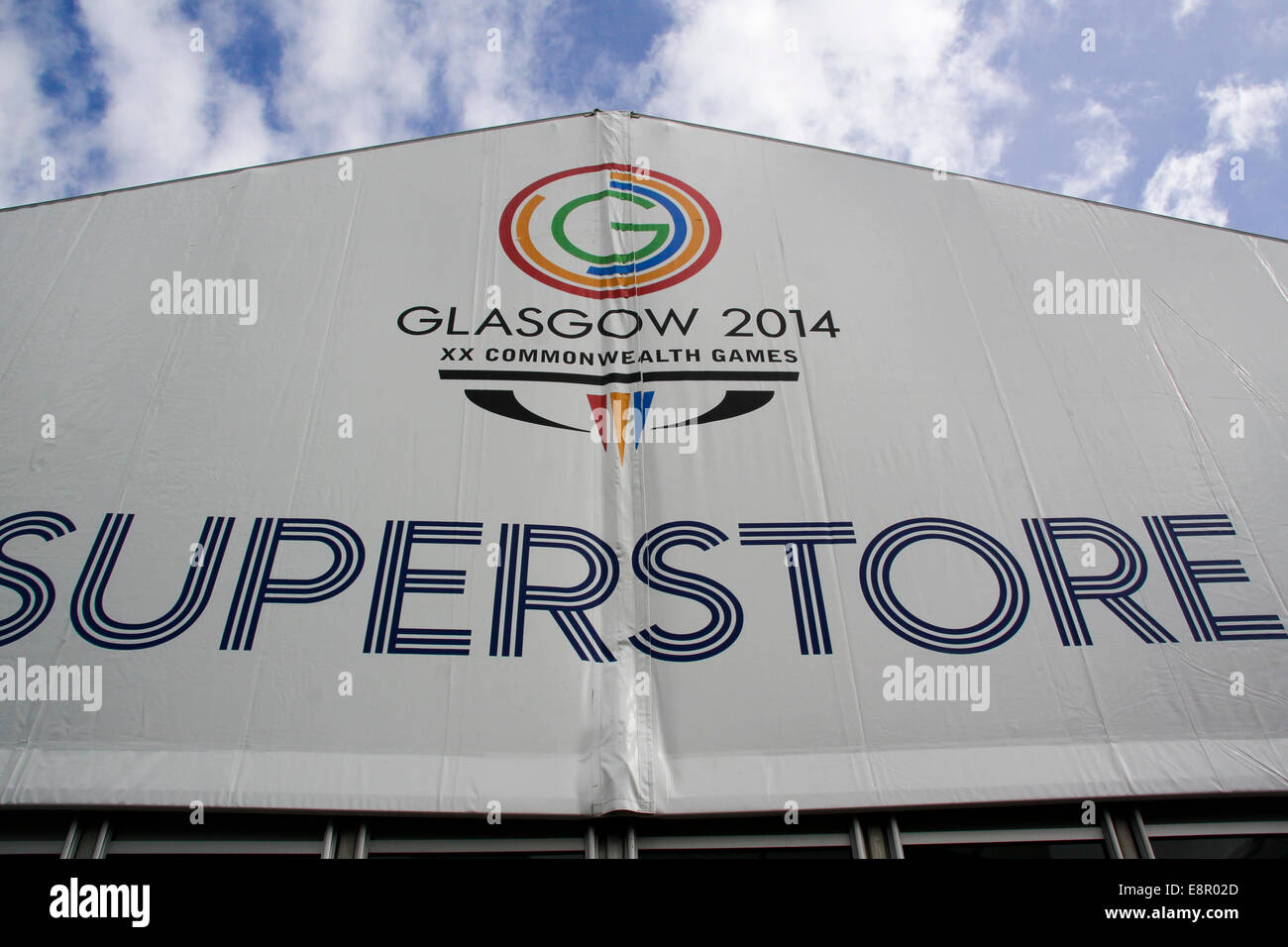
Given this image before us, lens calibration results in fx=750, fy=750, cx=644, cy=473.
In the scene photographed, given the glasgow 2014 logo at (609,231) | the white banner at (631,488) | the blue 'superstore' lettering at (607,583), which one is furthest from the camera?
the glasgow 2014 logo at (609,231)

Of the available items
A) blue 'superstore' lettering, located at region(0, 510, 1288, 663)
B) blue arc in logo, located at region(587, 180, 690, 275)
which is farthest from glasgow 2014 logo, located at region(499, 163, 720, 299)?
blue 'superstore' lettering, located at region(0, 510, 1288, 663)

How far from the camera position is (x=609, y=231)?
15.0 ft

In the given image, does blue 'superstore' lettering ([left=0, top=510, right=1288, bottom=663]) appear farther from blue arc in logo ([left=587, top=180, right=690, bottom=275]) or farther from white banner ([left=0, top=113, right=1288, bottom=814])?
blue arc in logo ([left=587, top=180, right=690, bottom=275])

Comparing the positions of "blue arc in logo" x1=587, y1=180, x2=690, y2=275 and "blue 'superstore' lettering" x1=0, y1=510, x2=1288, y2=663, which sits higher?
"blue arc in logo" x1=587, y1=180, x2=690, y2=275

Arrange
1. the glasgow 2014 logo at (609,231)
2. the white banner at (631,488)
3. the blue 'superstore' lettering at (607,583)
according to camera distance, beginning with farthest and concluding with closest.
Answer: the glasgow 2014 logo at (609,231) → the blue 'superstore' lettering at (607,583) → the white banner at (631,488)

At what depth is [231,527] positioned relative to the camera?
3336mm

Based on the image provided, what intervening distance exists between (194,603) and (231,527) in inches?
14.5

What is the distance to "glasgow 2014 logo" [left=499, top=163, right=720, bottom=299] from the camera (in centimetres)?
436

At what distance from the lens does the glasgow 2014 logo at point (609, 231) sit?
14.3ft

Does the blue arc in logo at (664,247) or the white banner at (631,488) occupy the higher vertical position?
the blue arc in logo at (664,247)

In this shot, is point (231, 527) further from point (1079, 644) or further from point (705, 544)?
point (1079, 644)

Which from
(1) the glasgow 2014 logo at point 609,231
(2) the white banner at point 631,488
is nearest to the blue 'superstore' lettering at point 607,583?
(2) the white banner at point 631,488

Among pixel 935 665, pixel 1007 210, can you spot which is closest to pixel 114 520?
pixel 935 665

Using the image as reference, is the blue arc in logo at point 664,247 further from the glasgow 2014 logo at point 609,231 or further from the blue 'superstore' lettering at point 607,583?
the blue 'superstore' lettering at point 607,583
